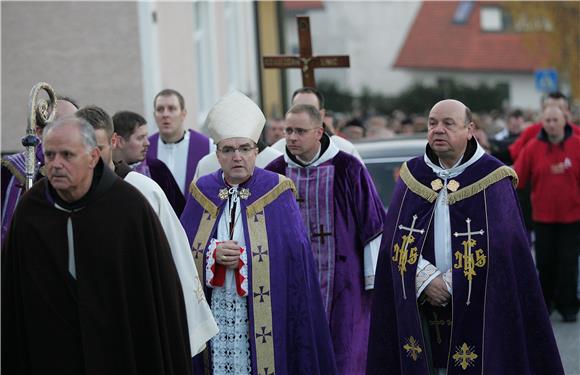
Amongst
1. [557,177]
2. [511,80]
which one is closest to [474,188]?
[557,177]

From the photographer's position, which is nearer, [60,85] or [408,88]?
[60,85]

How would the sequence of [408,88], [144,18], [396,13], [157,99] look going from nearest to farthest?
[157,99], [144,18], [408,88], [396,13]

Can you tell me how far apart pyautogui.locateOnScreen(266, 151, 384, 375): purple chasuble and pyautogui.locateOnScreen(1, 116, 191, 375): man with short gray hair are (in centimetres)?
279

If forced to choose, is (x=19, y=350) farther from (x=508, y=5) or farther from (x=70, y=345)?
(x=508, y=5)

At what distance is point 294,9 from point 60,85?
171 feet

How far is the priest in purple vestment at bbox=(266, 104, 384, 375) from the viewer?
8.11 m

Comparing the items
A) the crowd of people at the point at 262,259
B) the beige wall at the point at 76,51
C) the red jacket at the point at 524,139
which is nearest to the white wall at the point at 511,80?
the beige wall at the point at 76,51

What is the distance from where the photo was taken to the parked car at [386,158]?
445 inches

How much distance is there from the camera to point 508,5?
3909cm

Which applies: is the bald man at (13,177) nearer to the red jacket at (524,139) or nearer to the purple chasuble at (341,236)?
the purple chasuble at (341,236)

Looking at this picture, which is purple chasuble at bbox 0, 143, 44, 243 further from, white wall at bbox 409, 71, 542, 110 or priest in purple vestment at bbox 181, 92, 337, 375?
white wall at bbox 409, 71, 542, 110

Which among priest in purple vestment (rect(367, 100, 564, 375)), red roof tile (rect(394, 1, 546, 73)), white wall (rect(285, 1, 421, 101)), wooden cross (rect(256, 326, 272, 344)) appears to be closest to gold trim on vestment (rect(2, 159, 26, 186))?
wooden cross (rect(256, 326, 272, 344))

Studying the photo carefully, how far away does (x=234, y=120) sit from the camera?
7.31 metres

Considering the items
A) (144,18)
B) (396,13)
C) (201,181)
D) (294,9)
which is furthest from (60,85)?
(396,13)
